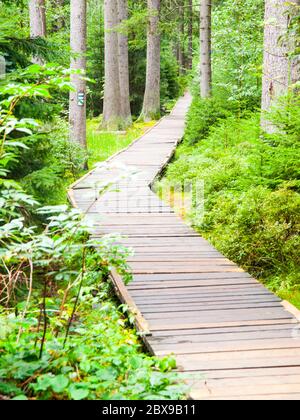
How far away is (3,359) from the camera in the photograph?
3744mm

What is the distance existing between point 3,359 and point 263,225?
523 cm

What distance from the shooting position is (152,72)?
27.0 meters

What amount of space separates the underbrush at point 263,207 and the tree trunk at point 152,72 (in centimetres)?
1525

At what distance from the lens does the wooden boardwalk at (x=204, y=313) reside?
163 inches

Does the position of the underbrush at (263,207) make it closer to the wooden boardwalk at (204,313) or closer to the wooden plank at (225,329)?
the wooden boardwalk at (204,313)

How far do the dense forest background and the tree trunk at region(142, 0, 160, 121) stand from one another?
1.65 meters

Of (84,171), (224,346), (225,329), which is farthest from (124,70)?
(224,346)

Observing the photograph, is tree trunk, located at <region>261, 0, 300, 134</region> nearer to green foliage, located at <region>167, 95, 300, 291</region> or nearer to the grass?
green foliage, located at <region>167, 95, 300, 291</region>

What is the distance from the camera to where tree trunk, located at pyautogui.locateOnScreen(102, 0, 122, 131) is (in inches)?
894

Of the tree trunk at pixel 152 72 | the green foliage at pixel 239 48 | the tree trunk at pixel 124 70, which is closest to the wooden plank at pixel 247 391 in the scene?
the green foliage at pixel 239 48

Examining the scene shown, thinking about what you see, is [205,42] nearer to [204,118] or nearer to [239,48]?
[239,48]

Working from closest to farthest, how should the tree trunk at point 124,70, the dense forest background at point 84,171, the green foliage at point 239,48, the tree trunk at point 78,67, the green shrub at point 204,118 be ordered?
the dense forest background at point 84,171 → the tree trunk at point 78,67 → the green shrub at point 204,118 → the green foliage at point 239,48 → the tree trunk at point 124,70

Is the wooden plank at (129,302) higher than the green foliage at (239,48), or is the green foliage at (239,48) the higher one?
the green foliage at (239,48)

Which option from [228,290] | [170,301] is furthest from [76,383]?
[228,290]
